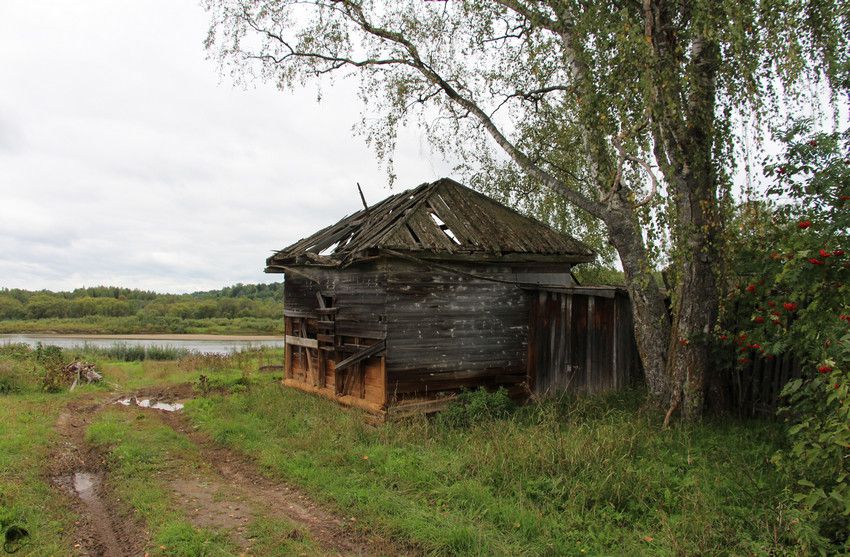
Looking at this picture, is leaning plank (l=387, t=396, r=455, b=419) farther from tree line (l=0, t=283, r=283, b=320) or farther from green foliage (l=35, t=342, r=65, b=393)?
tree line (l=0, t=283, r=283, b=320)

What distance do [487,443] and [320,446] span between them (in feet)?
7.75

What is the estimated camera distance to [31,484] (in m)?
6.38

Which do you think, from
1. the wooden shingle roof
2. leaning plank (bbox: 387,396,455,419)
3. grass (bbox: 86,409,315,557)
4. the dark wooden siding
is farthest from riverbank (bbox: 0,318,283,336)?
leaning plank (bbox: 387,396,455,419)

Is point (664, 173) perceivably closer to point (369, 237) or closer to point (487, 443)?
point (487, 443)

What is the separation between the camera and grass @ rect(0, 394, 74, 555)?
5.04 metres

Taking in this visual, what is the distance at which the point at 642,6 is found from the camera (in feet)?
23.3

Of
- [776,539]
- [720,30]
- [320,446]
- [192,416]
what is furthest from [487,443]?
[192,416]

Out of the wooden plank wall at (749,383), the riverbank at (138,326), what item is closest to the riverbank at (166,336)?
the riverbank at (138,326)

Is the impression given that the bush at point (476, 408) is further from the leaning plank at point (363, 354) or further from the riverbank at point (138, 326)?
the riverbank at point (138, 326)

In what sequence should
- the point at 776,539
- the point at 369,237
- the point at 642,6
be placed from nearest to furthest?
the point at 776,539 < the point at 642,6 < the point at 369,237

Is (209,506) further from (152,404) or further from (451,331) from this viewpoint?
(152,404)

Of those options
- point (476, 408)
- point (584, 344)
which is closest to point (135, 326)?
point (476, 408)

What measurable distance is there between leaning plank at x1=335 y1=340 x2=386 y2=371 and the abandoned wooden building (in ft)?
0.07

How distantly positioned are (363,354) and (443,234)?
8.26ft
